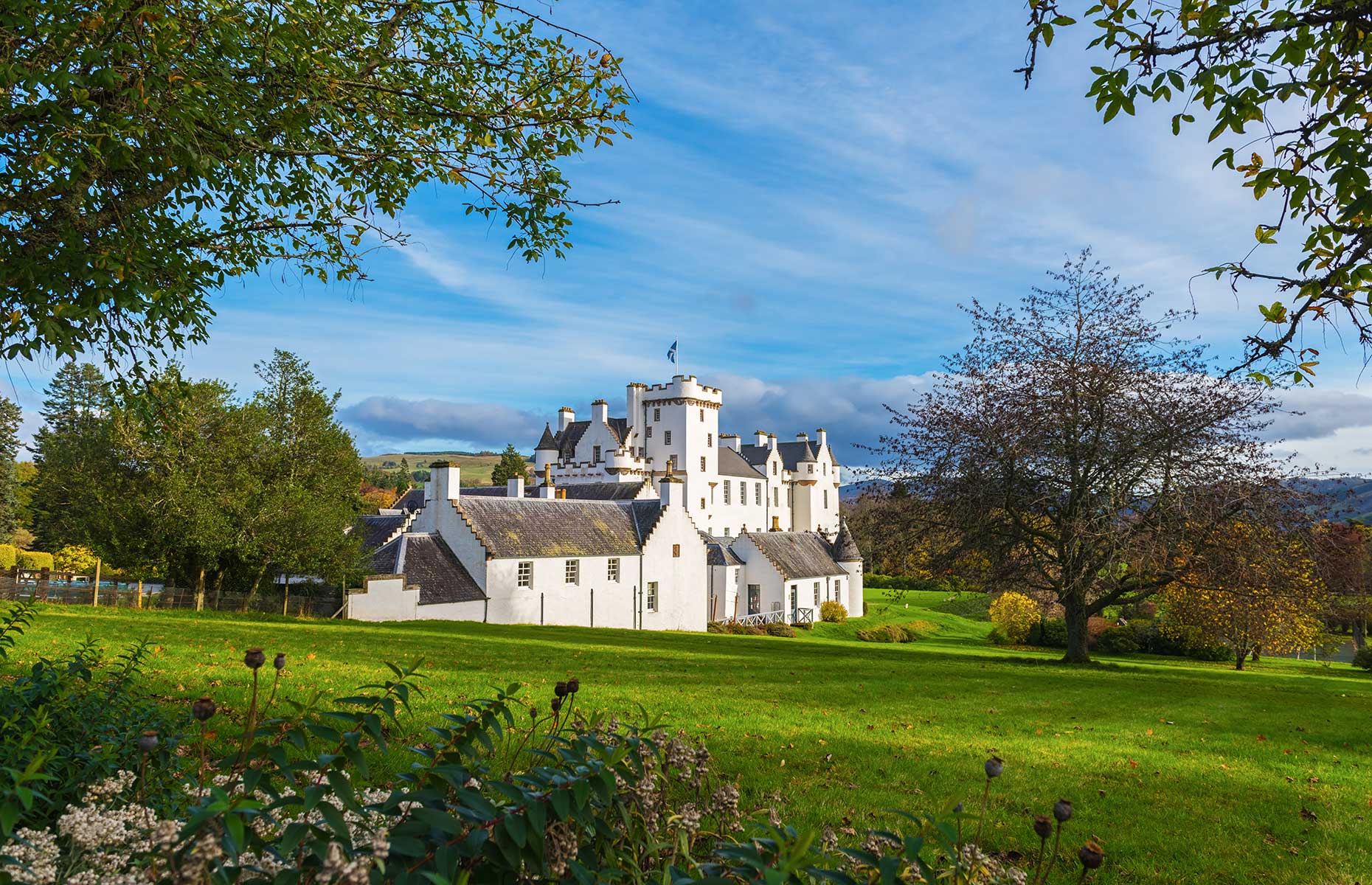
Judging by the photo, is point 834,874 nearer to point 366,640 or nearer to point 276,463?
point 366,640

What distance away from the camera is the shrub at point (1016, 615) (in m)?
49.2

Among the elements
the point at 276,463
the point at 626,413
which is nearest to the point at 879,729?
the point at 276,463

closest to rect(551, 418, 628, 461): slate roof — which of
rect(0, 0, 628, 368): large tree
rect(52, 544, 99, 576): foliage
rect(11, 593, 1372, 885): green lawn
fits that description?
rect(52, 544, 99, 576): foliage

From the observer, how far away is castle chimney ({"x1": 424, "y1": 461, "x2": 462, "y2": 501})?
132ft

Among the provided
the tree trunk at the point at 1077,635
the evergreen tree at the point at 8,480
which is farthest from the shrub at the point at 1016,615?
the evergreen tree at the point at 8,480

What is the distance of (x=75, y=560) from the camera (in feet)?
138

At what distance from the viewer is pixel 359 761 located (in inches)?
123

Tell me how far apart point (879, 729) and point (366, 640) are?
14435 millimetres

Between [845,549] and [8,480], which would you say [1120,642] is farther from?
[8,480]

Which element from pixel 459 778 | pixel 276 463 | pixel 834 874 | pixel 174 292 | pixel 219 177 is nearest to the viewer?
pixel 834 874

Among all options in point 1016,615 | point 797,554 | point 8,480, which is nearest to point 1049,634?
point 1016,615

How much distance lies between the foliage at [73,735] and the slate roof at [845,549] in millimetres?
61642

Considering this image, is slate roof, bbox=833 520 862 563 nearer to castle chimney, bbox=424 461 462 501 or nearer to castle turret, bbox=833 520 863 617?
castle turret, bbox=833 520 863 617

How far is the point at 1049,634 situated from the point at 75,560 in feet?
179
